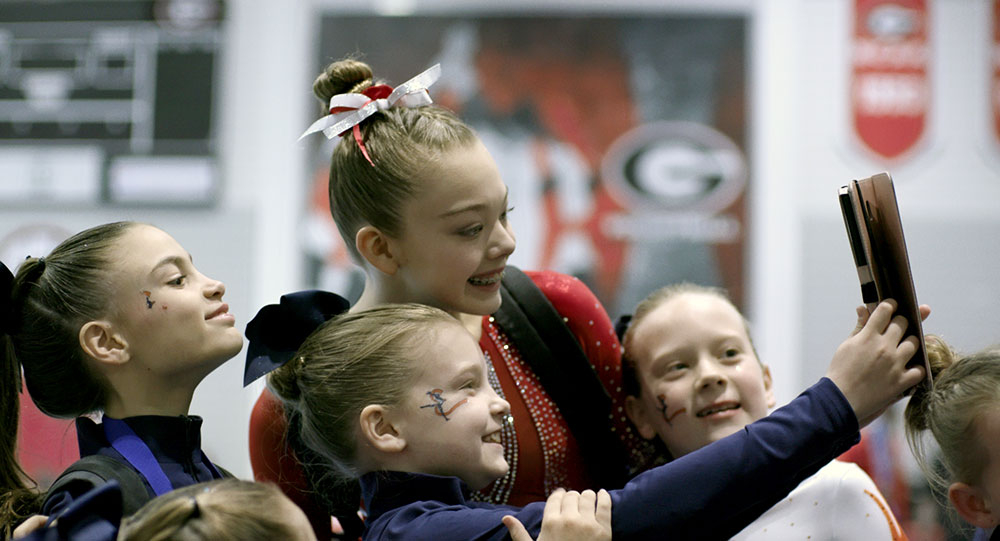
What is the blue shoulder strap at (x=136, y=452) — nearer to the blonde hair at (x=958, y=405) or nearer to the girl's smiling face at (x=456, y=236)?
the girl's smiling face at (x=456, y=236)

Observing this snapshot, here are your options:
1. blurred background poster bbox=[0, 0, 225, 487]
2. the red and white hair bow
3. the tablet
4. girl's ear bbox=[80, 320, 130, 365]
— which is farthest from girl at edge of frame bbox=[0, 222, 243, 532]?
blurred background poster bbox=[0, 0, 225, 487]

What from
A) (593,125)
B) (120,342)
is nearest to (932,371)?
(120,342)

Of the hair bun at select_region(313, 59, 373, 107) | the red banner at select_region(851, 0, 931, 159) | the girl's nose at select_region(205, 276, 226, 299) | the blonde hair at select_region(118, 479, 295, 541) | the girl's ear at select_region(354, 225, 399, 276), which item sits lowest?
the blonde hair at select_region(118, 479, 295, 541)

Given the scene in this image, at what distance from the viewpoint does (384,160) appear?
5.78 feet

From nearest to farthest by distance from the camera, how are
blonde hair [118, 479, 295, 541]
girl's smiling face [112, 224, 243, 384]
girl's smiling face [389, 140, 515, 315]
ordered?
1. blonde hair [118, 479, 295, 541]
2. girl's smiling face [112, 224, 243, 384]
3. girl's smiling face [389, 140, 515, 315]

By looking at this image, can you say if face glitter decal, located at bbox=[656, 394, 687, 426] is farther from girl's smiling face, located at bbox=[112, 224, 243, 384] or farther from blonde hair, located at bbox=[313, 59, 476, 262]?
girl's smiling face, located at bbox=[112, 224, 243, 384]

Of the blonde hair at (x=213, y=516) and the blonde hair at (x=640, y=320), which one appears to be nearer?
the blonde hair at (x=213, y=516)

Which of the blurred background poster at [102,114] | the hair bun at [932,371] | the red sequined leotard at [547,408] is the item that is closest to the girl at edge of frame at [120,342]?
the red sequined leotard at [547,408]

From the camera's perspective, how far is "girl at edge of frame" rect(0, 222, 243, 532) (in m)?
1.61

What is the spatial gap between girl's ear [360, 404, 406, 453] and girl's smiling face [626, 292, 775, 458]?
0.53m

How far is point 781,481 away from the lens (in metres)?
1.32

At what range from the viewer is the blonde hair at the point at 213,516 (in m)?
1.17

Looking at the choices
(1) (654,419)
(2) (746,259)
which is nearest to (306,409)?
(1) (654,419)

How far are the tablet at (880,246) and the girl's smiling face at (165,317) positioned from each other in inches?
36.9
